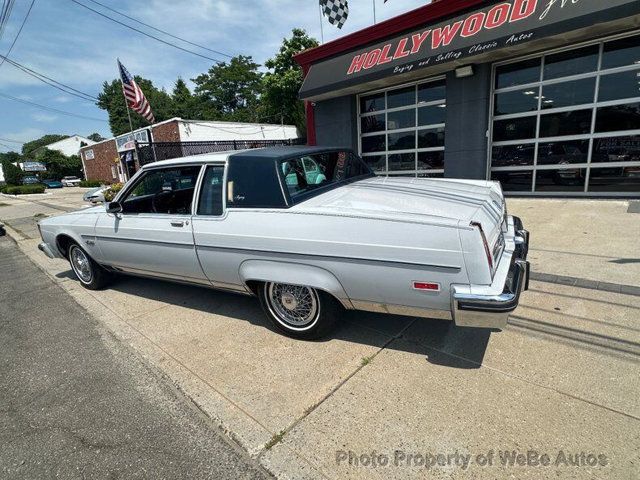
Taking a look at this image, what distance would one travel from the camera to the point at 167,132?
23.0 meters

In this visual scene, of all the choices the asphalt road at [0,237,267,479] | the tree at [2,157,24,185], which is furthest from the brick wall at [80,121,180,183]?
the asphalt road at [0,237,267,479]

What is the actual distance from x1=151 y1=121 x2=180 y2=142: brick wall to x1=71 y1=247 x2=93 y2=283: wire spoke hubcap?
19356 mm

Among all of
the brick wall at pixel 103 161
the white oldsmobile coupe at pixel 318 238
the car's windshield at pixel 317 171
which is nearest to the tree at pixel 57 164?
the brick wall at pixel 103 161

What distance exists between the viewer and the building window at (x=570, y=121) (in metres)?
7.27

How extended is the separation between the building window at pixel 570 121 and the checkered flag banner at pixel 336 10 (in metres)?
5.14

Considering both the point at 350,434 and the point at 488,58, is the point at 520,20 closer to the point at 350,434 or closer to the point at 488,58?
the point at 488,58

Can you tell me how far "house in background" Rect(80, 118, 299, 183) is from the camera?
73.9 ft

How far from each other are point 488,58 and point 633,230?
4.98 metres

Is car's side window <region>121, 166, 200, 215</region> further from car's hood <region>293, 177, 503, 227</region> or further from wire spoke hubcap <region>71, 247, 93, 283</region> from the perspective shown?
car's hood <region>293, 177, 503, 227</region>

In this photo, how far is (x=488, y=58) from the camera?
26.7 ft

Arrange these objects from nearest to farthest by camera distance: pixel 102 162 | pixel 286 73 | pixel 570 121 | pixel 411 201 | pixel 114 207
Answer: pixel 411 201
pixel 114 207
pixel 570 121
pixel 286 73
pixel 102 162

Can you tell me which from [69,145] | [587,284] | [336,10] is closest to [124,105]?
[69,145]

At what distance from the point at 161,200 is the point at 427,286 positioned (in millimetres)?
3309

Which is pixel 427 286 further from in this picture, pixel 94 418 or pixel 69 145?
pixel 69 145
